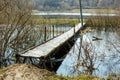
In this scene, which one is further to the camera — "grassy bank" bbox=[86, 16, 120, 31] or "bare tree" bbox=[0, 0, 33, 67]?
"grassy bank" bbox=[86, 16, 120, 31]

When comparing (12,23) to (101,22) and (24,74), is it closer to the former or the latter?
(24,74)

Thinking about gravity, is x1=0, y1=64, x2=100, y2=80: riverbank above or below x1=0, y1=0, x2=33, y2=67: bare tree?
above

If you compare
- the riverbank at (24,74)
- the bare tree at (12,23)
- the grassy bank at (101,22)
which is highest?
the riverbank at (24,74)

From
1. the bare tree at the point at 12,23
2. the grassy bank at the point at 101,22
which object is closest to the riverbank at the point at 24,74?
the bare tree at the point at 12,23

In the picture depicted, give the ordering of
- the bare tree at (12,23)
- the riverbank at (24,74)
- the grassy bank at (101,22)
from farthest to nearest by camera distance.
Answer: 1. the grassy bank at (101,22)
2. the bare tree at (12,23)
3. the riverbank at (24,74)

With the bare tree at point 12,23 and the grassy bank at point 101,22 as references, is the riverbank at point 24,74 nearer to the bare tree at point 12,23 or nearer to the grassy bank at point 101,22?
the bare tree at point 12,23

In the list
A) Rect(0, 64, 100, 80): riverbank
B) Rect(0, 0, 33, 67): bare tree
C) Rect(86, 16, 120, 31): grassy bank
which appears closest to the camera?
Rect(0, 64, 100, 80): riverbank

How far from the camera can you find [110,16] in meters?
39.2

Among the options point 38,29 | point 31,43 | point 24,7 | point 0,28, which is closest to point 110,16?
point 38,29

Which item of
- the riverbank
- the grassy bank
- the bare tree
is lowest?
the grassy bank

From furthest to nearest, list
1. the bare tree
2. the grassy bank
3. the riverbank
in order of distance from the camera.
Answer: the grassy bank, the bare tree, the riverbank

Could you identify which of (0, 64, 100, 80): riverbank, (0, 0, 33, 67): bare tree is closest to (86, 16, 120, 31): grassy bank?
(0, 0, 33, 67): bare tree

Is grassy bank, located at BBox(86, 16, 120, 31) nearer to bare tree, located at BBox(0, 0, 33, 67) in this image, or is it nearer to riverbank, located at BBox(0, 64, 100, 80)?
bare tree, located at BBox(0, 0, 33, 67)

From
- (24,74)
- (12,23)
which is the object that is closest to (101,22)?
(12,23)
